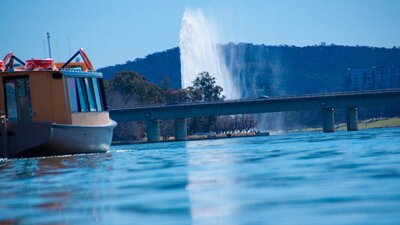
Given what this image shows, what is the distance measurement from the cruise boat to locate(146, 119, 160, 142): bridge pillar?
69570 mm

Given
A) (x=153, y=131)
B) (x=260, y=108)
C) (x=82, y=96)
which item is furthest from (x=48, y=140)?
(x=153, y=131)

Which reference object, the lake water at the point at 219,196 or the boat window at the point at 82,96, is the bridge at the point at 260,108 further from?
the lake water at the point at 219,196

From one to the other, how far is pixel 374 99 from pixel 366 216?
95601 mm

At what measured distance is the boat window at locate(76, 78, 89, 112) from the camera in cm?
3631

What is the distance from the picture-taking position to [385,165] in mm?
18000

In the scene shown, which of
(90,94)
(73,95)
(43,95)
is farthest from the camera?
(90,94)

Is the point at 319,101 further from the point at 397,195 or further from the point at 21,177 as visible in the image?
the point at 397,195

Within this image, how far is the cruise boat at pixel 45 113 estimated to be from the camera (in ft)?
109

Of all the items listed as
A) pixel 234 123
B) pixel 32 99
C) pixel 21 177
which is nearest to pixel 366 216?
A: pixel 21 177

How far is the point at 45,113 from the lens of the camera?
34594 mm

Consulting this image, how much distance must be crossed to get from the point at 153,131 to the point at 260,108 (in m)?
12.8

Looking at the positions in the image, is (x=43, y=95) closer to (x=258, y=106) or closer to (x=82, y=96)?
(x=82, y=96)

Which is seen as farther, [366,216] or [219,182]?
[219,182]

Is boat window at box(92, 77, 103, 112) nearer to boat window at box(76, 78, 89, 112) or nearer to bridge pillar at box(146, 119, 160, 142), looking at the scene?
boat window at box(76, 78, 89, 112)
